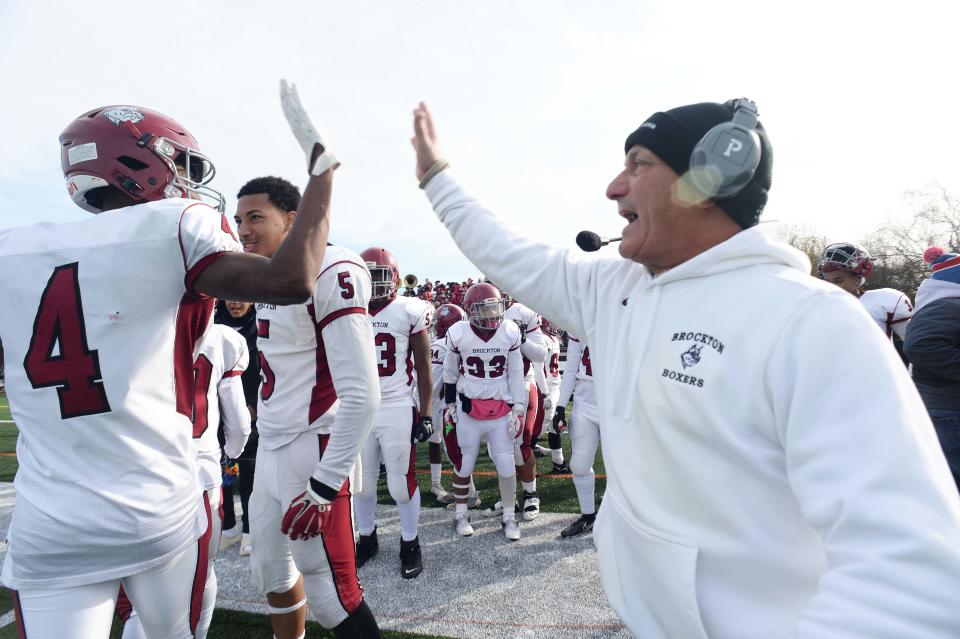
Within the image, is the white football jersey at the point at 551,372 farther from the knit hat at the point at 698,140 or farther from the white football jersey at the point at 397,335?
the knit hat at the point at 698,140

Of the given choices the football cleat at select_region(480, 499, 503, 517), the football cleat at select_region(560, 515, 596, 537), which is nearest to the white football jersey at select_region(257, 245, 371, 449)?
the football cleat at select_region(560, 515, 596, 537)

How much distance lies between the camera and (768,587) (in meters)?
1.14

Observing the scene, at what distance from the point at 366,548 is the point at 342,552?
242 centimetres

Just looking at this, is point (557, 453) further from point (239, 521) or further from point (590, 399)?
point (239, 521)

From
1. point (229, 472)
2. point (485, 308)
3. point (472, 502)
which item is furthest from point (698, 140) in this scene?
point (229, 472)

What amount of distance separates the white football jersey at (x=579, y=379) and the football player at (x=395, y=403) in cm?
168

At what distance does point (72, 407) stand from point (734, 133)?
83.7 inches

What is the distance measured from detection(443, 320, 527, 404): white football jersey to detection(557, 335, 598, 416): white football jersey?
21.8 inches

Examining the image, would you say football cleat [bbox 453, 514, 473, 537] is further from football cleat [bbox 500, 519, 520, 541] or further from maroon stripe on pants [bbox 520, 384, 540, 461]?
maroon stripe on pants [bbox 520, 384, 540, 461]

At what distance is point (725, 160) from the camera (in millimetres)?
1339

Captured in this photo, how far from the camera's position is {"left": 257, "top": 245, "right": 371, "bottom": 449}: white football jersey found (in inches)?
108

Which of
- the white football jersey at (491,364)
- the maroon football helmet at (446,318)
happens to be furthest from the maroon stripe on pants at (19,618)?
the maroon football helmet at (446,318)

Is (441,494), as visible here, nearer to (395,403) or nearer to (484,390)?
(484,390)

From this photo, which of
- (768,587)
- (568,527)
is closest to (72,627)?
(768,587)
